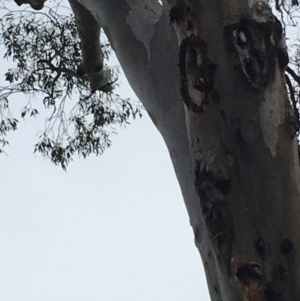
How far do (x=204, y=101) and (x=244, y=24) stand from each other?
0.25 metres

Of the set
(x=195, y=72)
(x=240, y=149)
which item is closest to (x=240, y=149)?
(x=240, y=149)

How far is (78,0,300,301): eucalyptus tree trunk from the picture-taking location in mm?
2113

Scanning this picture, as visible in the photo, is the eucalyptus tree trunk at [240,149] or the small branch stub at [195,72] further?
the small branch stub at [195,72]

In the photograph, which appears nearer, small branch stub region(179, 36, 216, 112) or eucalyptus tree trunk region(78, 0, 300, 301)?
eucalyptus tree trunk region(78, 0, 300, 301)

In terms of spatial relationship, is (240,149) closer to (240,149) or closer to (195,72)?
(240,149)

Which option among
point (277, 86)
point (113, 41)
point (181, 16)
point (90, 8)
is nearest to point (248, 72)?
point (277, 86)

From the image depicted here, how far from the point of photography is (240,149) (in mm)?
2186

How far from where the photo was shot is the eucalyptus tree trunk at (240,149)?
2113mm

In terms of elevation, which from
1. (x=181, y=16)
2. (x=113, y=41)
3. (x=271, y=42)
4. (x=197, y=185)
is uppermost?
(x=113, y=41)

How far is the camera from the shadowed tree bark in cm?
211

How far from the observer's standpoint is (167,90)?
2660 mm

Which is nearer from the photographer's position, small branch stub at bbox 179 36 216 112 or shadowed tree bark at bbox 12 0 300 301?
shadowed tree bark at bbox 12 0 300 301

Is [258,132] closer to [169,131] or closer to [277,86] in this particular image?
[277,86]

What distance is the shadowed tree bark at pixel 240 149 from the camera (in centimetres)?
211
